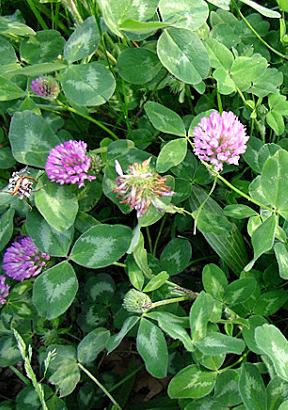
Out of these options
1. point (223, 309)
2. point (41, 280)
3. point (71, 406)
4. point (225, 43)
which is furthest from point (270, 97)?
point (71, 406)

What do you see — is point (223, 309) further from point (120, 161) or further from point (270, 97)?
point (270, 97)

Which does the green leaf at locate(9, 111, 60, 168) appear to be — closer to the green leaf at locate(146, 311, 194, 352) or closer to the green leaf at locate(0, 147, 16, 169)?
the green leaf at locate(0, 147, 16, 169)

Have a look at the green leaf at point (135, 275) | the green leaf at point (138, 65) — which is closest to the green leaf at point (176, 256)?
the green leaf at point (135, 275)

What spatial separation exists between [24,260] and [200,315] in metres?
0.41

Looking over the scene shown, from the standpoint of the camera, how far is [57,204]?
47.9 inches

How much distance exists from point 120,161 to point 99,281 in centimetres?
33

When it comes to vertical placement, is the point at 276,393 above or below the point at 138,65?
below

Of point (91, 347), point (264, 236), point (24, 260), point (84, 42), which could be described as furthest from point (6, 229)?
point (264, 236)

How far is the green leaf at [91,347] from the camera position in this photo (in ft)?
4.33

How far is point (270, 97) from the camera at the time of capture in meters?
1.37

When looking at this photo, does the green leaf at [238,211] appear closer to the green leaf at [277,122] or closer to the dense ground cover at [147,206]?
the dense ground cover at [147,206]

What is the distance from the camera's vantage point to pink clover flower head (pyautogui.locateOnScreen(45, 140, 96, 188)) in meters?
1.22

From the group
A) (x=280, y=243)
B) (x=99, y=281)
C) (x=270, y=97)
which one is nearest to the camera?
(x=280, y=243)

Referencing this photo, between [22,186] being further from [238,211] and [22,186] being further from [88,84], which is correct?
[238,211]
